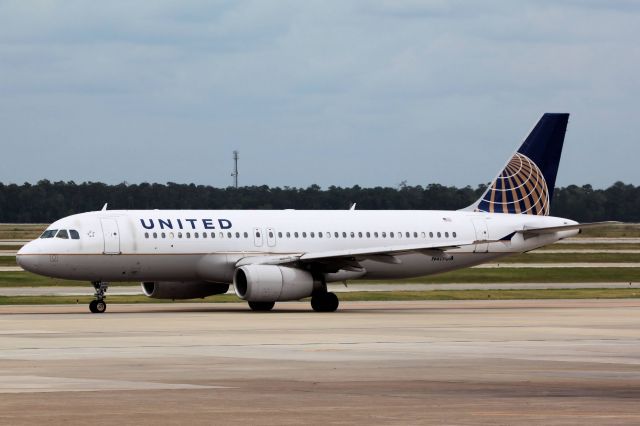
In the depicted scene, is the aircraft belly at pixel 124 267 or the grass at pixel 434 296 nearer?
the aircraft belly at pixel 124 267

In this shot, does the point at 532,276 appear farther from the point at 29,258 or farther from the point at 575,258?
the point at 29,258

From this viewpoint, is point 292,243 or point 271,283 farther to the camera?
point 292,243

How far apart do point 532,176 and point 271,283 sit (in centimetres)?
1527

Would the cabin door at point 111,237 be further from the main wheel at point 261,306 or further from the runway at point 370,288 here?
the runway at point 370,288

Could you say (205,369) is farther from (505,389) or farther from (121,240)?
(121,240)

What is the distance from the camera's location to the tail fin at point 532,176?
60219mm

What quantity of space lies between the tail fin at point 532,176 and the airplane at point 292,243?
0.13ft

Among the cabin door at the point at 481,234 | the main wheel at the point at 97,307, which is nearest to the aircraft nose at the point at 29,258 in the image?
the main wheel at the point at 97,307

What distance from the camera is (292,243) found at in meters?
54.1

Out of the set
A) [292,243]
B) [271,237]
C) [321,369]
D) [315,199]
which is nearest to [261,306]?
[271,237]

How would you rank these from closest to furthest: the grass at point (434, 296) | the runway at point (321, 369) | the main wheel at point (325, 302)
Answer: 1. the runway at point (321, 369)
2. the main wheel at point (325, 302)
3. the grass at point (434, 296)

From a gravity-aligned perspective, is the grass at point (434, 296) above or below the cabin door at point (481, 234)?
below

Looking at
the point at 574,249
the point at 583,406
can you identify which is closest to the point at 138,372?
the point at 583,406

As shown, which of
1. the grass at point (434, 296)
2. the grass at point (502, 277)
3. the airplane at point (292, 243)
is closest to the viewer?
the airplane at point (292, 243)
